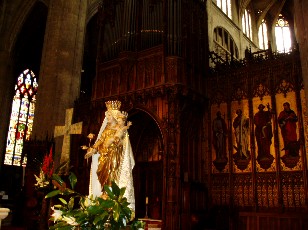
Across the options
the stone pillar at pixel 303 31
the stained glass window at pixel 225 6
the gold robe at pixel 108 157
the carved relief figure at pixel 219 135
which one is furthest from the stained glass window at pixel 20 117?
the stone pillar at pixel 303 31

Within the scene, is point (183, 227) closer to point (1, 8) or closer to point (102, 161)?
point (102, 161)

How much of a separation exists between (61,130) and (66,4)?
5819 mm

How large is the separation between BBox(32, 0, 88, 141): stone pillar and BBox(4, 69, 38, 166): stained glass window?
830 centimetres

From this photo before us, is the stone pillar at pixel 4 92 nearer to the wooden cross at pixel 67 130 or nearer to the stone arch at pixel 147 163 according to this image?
the wooden cross at pixel 67 130

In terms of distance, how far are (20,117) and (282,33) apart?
57.5ft

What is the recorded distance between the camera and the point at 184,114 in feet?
29.9

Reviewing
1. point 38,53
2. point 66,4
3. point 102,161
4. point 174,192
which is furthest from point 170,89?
point 38,53

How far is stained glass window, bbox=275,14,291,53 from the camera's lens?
20.4 meters

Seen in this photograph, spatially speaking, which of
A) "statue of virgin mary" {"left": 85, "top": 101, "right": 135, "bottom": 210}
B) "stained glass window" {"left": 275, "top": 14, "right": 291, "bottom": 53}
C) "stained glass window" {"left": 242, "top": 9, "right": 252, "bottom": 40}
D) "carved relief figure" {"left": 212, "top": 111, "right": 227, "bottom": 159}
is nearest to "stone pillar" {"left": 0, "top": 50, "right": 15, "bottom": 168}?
"carved relief figure" {"left": 212, "top": 111, "right": 227, "bottom": 159}

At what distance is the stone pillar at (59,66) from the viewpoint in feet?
38.8

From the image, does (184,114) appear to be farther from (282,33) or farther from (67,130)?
(282,33)

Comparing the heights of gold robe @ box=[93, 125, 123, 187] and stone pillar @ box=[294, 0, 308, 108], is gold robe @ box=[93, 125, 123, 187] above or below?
below

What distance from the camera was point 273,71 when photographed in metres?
8.76

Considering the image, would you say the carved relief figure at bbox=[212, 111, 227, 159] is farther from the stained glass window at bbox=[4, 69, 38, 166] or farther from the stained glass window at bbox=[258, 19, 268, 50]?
the stained glass window at bbox=[4, 69, 38, 166]
